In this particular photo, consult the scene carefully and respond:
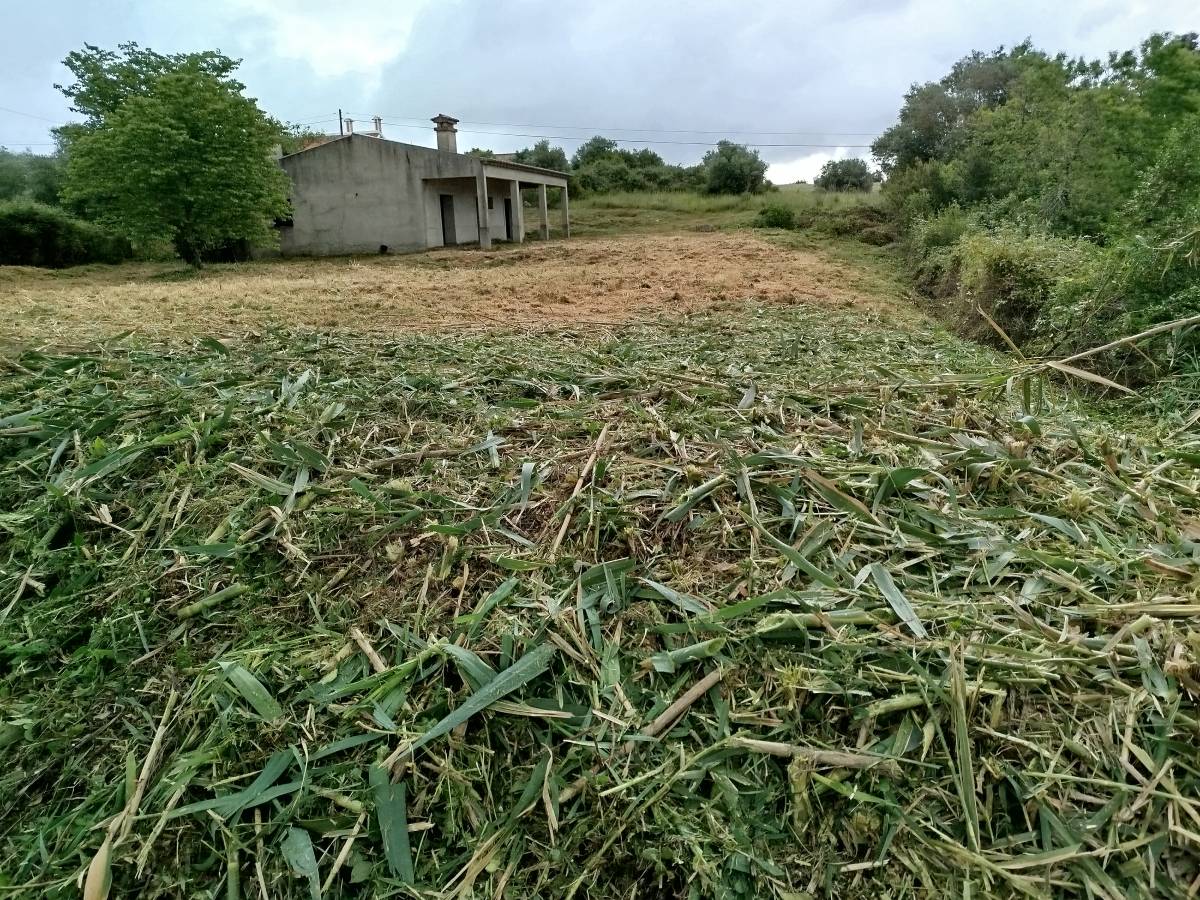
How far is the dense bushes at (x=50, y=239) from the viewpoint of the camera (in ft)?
50.3

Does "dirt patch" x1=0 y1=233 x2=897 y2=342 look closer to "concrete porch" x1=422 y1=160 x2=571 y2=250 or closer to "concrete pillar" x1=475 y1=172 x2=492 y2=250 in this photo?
"concrete pillar" x1=475 y1=172 x2=492 y2=250

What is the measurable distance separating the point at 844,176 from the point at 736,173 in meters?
6.54

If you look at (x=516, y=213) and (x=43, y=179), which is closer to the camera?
(x=516, y=213)

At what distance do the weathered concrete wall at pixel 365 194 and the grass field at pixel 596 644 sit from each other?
619 inches

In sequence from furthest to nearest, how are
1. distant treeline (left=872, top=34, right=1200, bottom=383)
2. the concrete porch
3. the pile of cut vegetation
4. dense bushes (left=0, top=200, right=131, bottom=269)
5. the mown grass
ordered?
the mown grass → the concrete porch → dense bushes (left=0, top=200, right=131, bottom=269) → distant treeline (left=872, top=34, right=1200, bottom=383) → the pile of cut vegetation

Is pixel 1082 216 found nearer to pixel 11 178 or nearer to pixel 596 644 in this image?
pixel 596 644

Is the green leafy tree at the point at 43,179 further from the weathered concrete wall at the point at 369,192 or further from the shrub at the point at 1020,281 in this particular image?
the shrub at the point at 1020,281

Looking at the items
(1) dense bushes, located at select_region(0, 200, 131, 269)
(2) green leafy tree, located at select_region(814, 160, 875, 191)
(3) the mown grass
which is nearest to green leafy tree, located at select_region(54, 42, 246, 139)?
(1) dense bushes, located at select_region(0, 200, 131, 269)

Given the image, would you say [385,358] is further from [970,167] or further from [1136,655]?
[970,167]

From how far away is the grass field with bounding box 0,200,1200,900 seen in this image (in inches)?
53.1

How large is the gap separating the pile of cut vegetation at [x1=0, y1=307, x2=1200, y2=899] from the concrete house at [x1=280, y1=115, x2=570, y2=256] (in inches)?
623

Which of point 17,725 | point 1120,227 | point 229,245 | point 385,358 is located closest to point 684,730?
point 17,725

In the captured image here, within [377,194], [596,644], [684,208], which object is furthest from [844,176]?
[596,644]

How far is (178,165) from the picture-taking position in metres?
12.8
